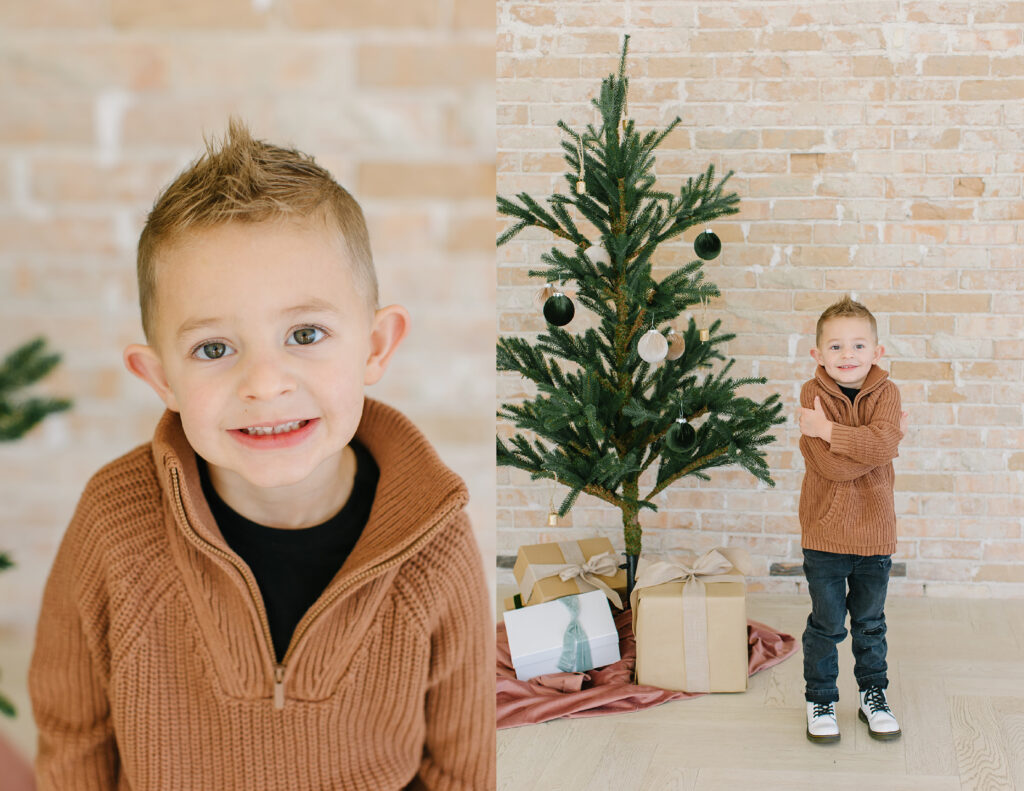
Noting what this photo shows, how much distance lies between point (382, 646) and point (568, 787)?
4.46 ft

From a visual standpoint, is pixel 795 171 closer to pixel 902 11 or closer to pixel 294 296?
pixel 902 11

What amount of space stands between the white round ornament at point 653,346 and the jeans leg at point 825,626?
23.7 inches

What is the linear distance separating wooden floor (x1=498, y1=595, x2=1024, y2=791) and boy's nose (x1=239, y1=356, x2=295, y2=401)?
1.55m

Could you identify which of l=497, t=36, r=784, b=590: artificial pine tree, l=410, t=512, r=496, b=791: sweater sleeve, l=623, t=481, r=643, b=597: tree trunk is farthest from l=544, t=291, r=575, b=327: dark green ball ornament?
l=410, t=512, r=496, b=791: sweater sleeve

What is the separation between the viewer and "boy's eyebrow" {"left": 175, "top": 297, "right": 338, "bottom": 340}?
0.67 meters

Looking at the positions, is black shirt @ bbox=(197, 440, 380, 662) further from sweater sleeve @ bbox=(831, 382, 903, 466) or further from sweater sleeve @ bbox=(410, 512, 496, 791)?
sweater sleeve @ bbox=(831, 382, 903, 466)

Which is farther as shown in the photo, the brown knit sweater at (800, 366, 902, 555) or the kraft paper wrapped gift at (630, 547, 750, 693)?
the kraft paper wrapped gift at (630, 547, 750, 693)

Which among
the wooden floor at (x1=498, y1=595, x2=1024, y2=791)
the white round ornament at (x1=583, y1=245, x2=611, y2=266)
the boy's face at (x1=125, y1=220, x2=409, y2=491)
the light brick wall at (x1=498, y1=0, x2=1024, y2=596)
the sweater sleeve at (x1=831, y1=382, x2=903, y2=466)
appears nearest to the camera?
the boy's face at (x1=125, y1=220, x2=409, y2=491)

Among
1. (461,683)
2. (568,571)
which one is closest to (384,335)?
(461,683)

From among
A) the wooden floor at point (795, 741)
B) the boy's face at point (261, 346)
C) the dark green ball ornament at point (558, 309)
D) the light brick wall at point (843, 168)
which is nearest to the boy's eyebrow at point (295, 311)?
the boy's face at point (261, 346)

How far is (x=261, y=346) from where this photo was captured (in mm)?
669

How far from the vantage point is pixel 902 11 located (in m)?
A: 2.84

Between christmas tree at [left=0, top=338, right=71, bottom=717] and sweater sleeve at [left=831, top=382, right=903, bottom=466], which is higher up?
christmas tree at [left=0, top=338, right=71, bottom=717]

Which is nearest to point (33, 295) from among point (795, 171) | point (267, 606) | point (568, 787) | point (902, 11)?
point (267, 606)
